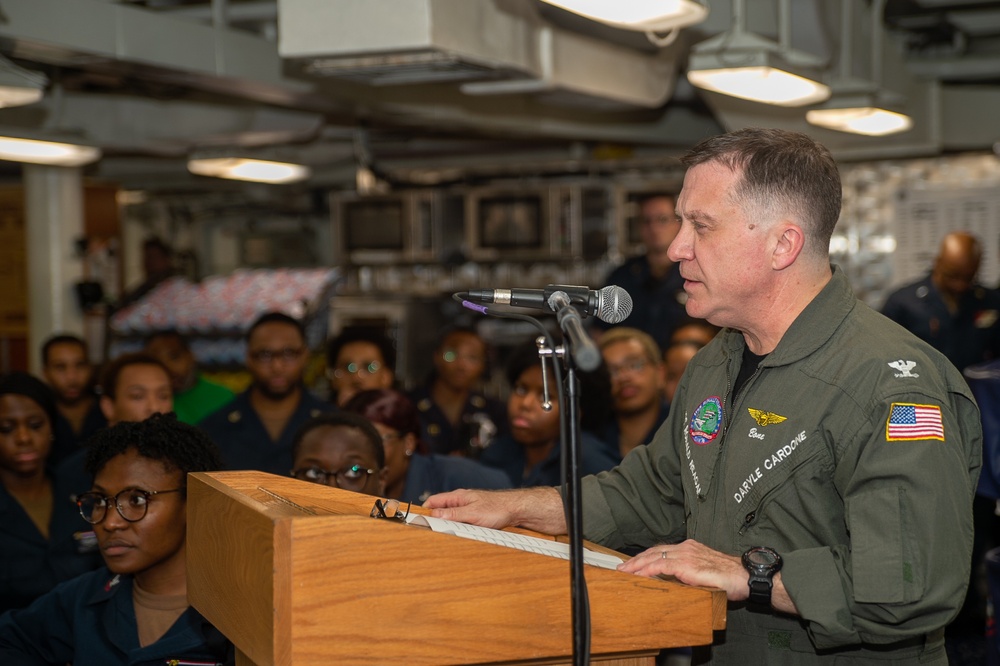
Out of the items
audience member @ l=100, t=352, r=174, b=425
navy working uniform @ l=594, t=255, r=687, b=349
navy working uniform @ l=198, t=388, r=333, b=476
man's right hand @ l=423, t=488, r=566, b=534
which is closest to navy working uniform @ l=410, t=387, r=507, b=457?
navy working uniform @ l=198, t=388, r=333, b=476

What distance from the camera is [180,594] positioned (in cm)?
→ 287

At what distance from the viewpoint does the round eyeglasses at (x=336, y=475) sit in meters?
3.44

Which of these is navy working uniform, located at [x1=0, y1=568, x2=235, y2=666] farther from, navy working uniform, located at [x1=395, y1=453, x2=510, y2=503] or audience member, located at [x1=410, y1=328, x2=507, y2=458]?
audience member, located at [x1=410, y1=328, x2=507, y2=458]

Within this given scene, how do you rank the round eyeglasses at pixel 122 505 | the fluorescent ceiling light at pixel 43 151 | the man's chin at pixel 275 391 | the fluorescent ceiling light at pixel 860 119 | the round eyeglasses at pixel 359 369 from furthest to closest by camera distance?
the fluorescent ceiling light at pixel 43 151 < the fluorescent ceiling light at pixel 860 119 < the round eyeglasses at pixel 359 369 < the man's chin at pixel 275 391 < the round eyeglasses at pixel 122 505

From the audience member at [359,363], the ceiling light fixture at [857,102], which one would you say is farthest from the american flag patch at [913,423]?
the ceiling light fixture at [857,102]

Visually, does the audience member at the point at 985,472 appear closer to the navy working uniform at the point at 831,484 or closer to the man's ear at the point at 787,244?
the navy working uniform at the point at 831,484

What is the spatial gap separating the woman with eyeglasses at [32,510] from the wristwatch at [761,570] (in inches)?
103

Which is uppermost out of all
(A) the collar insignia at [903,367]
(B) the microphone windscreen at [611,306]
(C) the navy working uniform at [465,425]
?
(B) the microphone windscreen at [611,306]

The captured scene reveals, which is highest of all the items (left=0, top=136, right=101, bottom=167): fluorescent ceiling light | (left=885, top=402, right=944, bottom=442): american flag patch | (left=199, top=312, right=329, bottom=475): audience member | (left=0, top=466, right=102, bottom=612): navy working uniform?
(left=0, top=136, right=101, bottom=167): fluorescent ceiling light

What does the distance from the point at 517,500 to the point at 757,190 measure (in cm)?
76

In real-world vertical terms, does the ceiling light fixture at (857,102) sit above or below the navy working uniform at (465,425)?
above

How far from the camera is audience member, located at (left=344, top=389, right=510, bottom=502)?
4160mm

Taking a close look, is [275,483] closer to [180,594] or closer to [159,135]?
[180,594]

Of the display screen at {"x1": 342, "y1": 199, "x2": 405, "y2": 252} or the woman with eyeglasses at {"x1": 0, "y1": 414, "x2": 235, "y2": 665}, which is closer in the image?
the woman with eyeglasses at {"x1": 0, "y1": 414, "x2": 235, "y2": 665}
